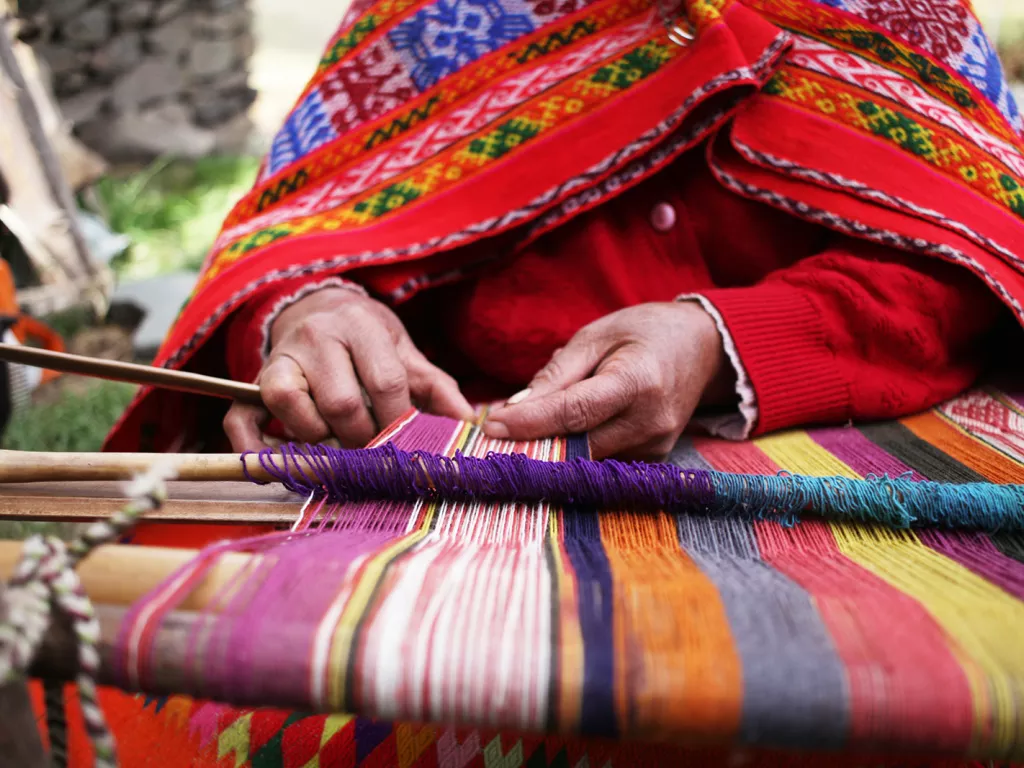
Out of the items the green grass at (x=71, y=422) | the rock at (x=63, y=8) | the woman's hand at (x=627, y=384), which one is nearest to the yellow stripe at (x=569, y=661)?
the woman's hand at (x=627, y=384)

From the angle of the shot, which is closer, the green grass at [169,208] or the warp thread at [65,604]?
the warp thread at [65,604]

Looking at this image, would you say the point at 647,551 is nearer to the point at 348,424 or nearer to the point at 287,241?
the point at 348,424

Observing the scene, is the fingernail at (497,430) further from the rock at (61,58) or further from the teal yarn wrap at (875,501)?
the rock at (61,58)

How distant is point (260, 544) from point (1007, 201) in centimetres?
104

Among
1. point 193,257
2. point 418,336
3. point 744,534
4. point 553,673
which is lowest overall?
point 193,257

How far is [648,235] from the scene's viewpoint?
102cm

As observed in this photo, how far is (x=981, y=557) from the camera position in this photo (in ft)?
1.73

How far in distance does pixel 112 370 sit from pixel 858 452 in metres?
0.82

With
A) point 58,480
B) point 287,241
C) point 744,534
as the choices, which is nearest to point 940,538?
point 744,534

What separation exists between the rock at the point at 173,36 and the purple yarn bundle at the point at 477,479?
5.60 meters

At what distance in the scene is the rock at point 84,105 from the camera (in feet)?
15.2

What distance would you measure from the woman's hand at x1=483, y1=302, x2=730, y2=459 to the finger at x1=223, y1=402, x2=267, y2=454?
1.02ft

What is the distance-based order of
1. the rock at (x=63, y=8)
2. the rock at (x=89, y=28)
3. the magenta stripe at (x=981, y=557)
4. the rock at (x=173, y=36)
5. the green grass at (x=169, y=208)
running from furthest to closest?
the rock at (x=173, y=36) < the rock at (x=89, y=28) < the rock at (x=63, y=8) < the green grass at (x=169, y=208) < the magenta stripe at (x=981, y=557)

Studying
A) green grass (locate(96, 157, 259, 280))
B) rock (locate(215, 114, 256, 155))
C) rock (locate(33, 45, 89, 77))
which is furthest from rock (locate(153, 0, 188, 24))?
green grass (locate(96, 157, 259, 280))
